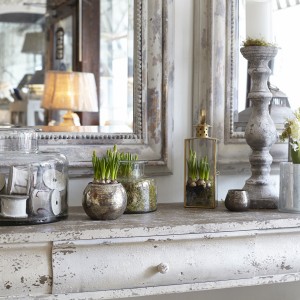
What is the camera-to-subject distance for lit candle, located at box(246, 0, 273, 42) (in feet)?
5.41

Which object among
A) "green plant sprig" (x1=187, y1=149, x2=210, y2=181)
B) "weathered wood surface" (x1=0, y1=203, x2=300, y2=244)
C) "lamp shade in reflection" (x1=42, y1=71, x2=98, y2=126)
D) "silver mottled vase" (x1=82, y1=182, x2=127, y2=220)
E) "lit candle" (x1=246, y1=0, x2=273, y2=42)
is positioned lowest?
"weathered wood surface" (x1=0, y1=203, x2=300, y2=244)

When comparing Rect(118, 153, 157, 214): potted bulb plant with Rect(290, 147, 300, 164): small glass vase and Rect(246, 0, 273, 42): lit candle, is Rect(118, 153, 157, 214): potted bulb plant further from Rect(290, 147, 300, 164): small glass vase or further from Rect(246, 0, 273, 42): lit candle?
Rect(246, 0, 273, 42): lit candle

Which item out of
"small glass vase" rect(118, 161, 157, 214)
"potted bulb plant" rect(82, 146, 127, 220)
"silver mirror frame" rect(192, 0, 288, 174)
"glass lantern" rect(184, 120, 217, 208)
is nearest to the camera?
"potted bulb plant" rect(82, 146, 127, 220)

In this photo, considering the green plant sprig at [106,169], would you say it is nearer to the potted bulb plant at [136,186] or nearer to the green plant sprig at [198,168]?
the potted bulb plant at [136,186]

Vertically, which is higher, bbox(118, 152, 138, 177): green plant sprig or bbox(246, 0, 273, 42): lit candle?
bbox(246, 0, 273, 42): lit candle

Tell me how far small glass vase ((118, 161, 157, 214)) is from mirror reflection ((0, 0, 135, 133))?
0.57ft

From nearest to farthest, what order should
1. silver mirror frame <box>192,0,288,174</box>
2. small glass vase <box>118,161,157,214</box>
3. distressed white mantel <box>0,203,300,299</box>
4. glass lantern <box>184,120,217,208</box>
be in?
distressed white mantel <box>0,203,300,299</box>, small glass vase <box>118,161,157,214</box>, glass lantern <box>184,120,217,208</box>, silver mirror frame <box>192,0,288,174</box>

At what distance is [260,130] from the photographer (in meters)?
1.51

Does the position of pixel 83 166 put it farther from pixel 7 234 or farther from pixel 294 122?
pixel 294 122

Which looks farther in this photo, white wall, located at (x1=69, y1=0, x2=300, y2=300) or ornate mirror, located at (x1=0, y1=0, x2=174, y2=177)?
white wall, located at (x1=69, y1=0, x2=300, y2=300)

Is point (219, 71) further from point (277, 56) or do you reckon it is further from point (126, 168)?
point (126, 168)

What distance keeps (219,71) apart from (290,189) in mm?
384

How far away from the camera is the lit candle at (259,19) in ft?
5.41

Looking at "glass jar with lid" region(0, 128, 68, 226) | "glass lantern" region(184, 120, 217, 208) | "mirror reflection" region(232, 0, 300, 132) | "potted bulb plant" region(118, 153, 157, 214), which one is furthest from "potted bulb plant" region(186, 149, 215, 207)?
"glass jar with lid" region(0, 128, 68, 226)
